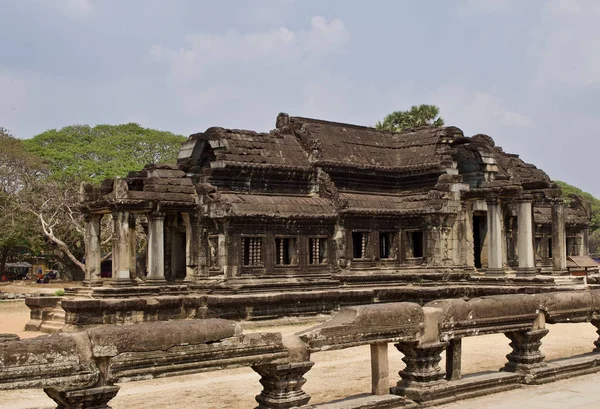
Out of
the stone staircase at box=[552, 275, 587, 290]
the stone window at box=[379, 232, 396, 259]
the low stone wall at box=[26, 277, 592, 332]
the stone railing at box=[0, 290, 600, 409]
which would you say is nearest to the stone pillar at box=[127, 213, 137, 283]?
the low stone wall at box=[26, 277, 592, 332]

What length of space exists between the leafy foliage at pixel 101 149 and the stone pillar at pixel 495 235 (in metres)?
27.1

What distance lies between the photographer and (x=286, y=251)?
22406mm

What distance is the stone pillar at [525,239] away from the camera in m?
23.9

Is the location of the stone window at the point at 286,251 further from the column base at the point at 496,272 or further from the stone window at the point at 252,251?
the column base at the point at 496,272

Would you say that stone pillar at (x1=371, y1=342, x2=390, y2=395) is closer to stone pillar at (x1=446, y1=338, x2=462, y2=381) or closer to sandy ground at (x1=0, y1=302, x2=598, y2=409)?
stone pillar at (x1=446, y1=338, x2=462, y2=381)

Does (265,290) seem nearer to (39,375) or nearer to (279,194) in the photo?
(279,194)

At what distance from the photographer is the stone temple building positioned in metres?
20.8

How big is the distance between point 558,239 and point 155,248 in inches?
596

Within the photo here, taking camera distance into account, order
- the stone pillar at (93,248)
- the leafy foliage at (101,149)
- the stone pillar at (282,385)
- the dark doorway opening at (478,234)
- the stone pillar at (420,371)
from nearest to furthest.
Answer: the stone pillar at (282,385) → the stone pillar at (420,371) → the stone pillar at (93,248) → the dark doorway opening at (478,234) → the leafy foliage at (101,149)

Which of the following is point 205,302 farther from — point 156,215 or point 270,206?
point 270,206

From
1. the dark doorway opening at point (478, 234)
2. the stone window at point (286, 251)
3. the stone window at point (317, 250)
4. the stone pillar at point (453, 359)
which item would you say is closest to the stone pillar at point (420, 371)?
the stone pillar at point (453, 359)

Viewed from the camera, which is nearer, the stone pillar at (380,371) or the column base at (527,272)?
the stone pillar at (380,371)

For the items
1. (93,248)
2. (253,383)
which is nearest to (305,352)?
(253,383)

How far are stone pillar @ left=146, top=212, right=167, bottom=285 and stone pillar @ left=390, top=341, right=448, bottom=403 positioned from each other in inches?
506
